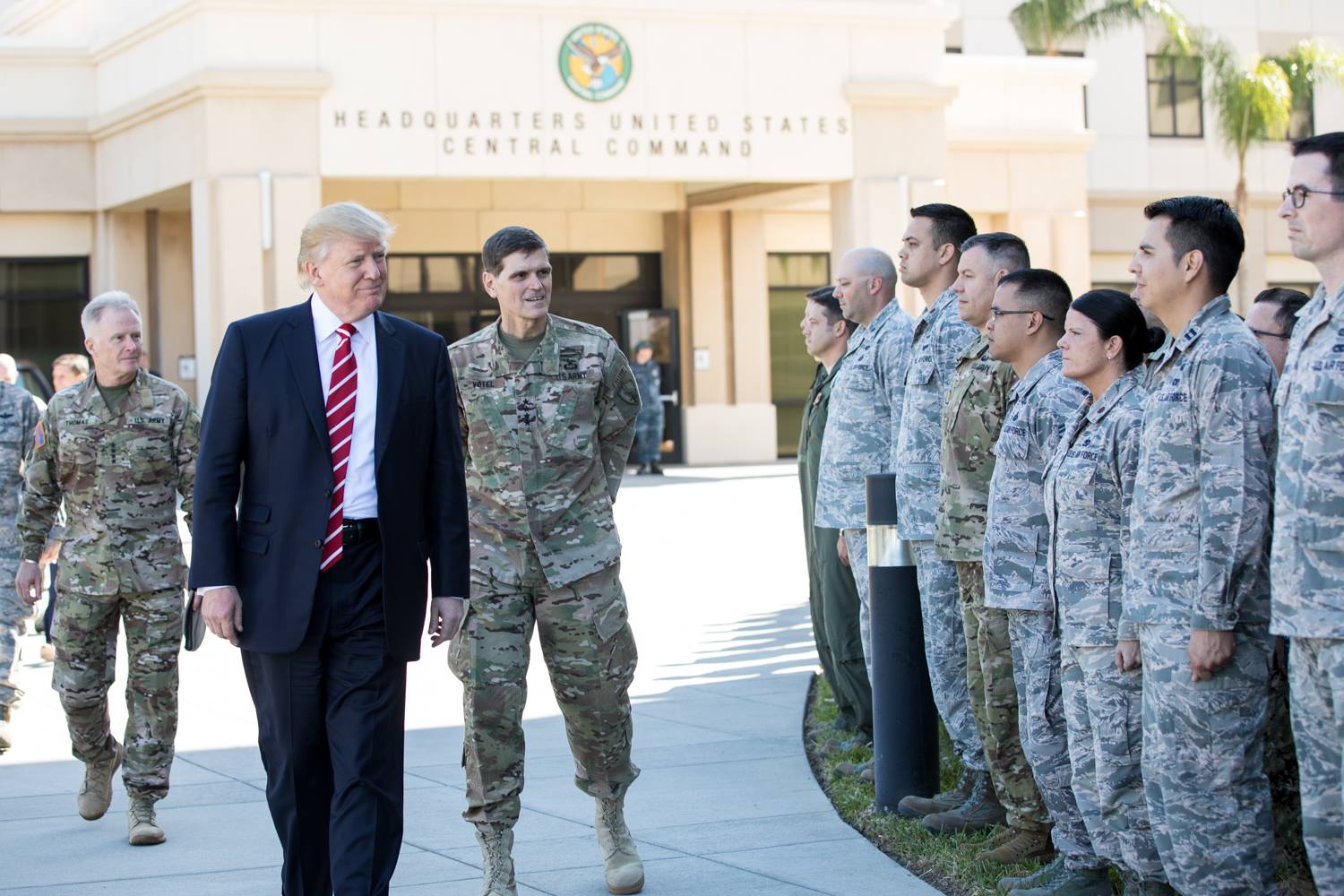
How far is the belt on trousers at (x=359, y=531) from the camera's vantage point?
493 cm

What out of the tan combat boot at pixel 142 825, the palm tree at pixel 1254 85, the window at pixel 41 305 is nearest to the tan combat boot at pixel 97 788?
the tan combat boot at pixel 142 825

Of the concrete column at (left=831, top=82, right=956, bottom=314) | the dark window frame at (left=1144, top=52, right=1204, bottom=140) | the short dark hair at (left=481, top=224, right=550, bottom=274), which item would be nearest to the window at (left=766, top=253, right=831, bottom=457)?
the concrete column at (left=831, top=82, right=956, bottom=314)

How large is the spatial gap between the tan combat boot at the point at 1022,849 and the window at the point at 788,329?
25.1m

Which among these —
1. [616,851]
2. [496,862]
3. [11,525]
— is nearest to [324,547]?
[496,862]

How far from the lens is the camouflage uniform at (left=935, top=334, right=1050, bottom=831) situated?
19.1ft

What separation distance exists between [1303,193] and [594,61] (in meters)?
20.9

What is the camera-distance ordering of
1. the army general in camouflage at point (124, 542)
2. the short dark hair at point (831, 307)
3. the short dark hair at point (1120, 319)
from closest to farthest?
1. the short dark hair at point (1120, 319)
2. the army general in camouflage at point (124, 542)
3. the short dark hair at point (831, 307)

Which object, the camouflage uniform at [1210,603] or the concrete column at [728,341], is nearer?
the camouflage uniform at [1210,603]

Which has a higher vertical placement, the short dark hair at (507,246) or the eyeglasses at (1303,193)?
the short dark hair at (507,246)

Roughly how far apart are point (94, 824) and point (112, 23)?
2193 centimetres

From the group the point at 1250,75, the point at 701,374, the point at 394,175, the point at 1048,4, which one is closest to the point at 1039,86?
the point at 1048,4

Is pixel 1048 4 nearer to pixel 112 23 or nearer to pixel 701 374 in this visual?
pixel 701 374

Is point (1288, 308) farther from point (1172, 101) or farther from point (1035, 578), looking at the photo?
point (1172, 101)

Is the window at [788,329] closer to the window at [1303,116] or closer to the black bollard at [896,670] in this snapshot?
the window at [1303,116]
